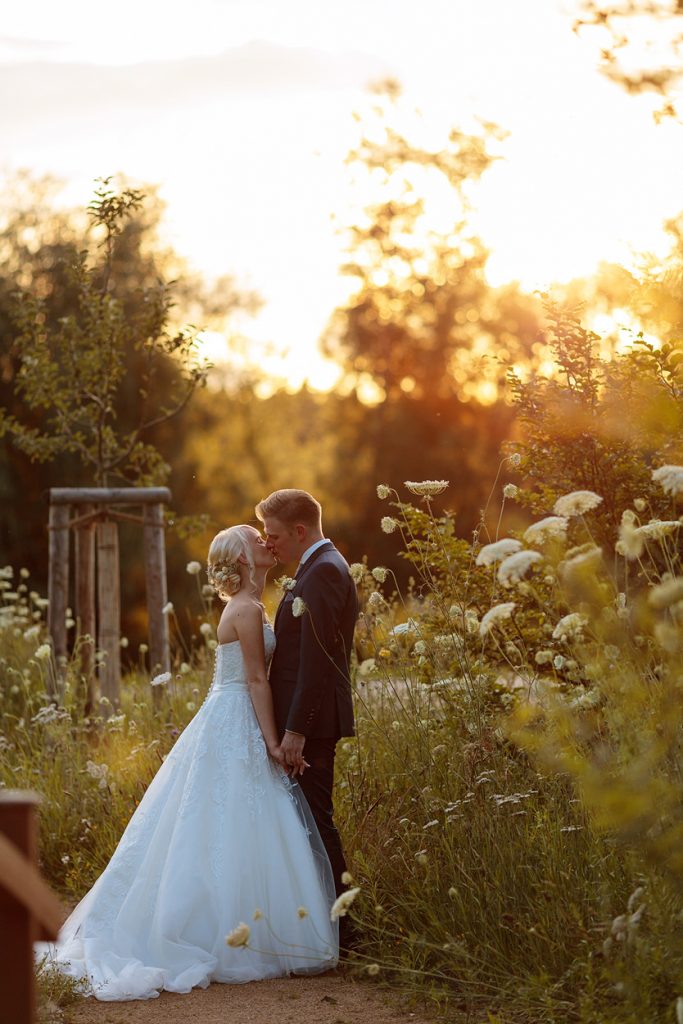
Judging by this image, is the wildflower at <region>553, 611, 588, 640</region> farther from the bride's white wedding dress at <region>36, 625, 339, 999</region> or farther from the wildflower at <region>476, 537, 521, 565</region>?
the bride's white wedding dress at <region>36, 625, 339, 999</region>

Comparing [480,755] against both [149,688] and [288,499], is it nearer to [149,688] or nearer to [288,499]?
[288,499]

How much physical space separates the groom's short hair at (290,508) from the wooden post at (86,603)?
12.8 feet

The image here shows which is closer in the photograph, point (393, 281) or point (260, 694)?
point (260, 694)

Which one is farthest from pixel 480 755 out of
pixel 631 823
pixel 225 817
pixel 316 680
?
pixel 631 823

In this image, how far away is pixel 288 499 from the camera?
18.5ft

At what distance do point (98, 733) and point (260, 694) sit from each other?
3.33 meters

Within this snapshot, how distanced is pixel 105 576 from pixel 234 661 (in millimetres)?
4059

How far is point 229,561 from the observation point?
5723mm

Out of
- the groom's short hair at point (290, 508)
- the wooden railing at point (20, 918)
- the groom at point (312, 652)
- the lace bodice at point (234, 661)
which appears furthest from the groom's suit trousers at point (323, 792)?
the wooden railing at point (20, 918)

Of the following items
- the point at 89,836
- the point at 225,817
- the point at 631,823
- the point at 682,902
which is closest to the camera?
the point at 631,823

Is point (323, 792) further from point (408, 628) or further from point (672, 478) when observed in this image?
point (672, 478)

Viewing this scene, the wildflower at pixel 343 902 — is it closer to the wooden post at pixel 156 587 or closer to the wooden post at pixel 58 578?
the wooden post at pixel 156 587

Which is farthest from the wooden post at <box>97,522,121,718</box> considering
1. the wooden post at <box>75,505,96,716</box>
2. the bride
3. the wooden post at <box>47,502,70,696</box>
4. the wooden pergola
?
the bride

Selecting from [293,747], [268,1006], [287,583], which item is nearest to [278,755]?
[293,747]
